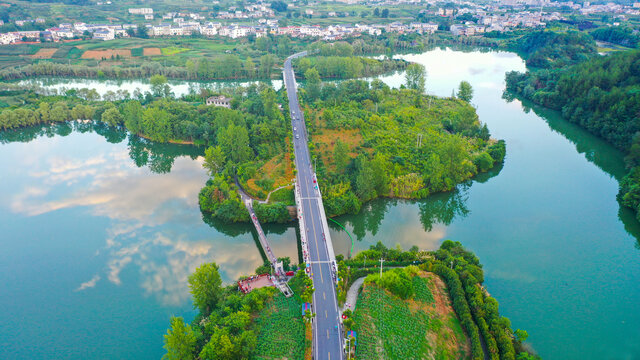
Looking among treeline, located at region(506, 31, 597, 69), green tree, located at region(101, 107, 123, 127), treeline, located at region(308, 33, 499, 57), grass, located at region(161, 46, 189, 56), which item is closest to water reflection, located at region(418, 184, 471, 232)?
green tree, located at region(101, 107, 123, 127)

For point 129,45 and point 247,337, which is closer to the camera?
point 247,337

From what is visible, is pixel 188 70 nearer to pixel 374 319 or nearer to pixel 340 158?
pixel 340 158

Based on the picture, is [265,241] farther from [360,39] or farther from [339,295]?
[360,39]

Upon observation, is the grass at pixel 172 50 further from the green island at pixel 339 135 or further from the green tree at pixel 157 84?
the green tree at pixel 157 84

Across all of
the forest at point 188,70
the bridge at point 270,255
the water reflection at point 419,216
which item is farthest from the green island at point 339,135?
the water reflection at point 419,216

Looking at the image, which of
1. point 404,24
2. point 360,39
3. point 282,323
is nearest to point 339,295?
point 282,323
